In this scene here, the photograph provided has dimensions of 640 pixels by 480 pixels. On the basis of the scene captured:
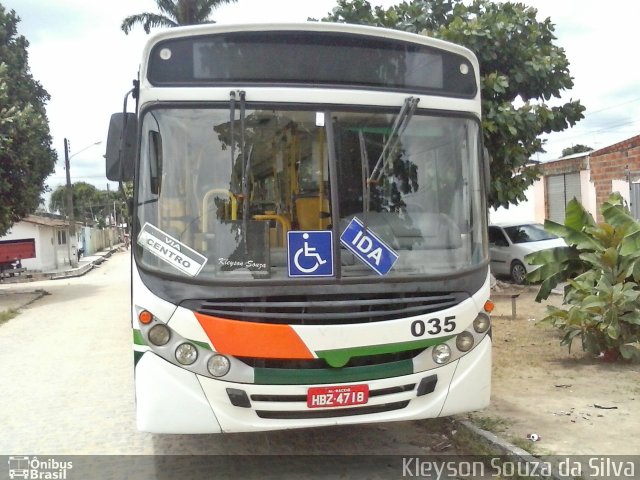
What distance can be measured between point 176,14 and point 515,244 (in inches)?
600

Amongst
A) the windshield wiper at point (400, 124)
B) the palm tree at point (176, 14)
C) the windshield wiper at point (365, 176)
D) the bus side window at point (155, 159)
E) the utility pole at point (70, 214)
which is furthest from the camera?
the utility pole at point (70, 214)

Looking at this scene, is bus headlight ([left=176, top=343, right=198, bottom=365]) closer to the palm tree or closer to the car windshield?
the car windshield

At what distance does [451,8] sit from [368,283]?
35.9ft

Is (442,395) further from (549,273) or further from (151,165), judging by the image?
(549,273)

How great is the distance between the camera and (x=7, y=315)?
15.8 meters

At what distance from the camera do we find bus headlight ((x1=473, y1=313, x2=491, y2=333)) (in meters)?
4.48

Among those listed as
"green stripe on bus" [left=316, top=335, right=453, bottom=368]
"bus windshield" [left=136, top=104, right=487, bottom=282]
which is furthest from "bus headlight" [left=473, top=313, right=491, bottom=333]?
"green stripe on bus" [left=316, top=335, right=453, bottom=368]

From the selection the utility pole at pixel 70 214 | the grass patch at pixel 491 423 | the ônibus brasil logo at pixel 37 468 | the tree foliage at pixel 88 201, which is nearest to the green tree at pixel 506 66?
the grass patch at pixel 491 423

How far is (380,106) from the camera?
440 cm

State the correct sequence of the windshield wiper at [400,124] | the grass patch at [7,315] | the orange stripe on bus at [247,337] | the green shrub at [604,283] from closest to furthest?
the orange stripe on bus at [247,337], the windshield wiper at [400,124], the green shrub at [604,283], the grass patch at [7,315]

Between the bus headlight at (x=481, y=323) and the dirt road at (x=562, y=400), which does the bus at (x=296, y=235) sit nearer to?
the bus headlight at (x=481, y=323)

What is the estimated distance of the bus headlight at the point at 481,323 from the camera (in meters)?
4.48

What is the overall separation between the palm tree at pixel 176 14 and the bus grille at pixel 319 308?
21.9m

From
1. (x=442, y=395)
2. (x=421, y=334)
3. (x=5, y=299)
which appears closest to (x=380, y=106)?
(x=421, y=334)
